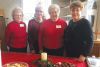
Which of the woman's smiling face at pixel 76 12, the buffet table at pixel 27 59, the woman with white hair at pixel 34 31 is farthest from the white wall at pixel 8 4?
the woman's smiling face at pixel 76 12

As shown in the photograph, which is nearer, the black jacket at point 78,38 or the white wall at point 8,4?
the black jacket at point 78,38

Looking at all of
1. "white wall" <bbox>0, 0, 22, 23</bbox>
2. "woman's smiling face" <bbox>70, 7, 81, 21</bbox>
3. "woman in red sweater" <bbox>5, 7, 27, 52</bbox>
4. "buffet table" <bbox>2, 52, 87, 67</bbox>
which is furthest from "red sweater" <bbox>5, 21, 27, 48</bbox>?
"woman's smiling face" <bbox>70, 7, 81, 21</bbox>

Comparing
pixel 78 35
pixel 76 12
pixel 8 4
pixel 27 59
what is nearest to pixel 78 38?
pixel 78 35

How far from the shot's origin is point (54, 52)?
2.55m

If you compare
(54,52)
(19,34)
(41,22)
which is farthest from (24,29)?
(54,52)

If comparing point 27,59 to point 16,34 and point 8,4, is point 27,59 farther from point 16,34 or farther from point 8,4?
point 8,4

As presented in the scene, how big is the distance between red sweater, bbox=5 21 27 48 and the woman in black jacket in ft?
2.43

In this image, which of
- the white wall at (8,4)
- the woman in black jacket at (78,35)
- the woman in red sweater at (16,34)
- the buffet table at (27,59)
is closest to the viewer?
the buffet table at (27,59)

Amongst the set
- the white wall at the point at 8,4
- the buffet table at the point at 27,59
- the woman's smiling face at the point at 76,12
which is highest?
the white wall at the point at 8,4

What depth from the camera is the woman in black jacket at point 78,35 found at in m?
2.16

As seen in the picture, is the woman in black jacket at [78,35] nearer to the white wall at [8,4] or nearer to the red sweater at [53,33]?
the red sweater at [53,33]

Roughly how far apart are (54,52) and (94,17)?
1.12 m

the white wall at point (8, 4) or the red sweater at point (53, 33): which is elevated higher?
the white wall at point (8, 4)

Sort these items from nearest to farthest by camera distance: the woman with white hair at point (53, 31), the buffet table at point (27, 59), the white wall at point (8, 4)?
the buffet table at point (27, 59)
the woman with white hair at point (53, 31)
the white wall at point (8, 4)
